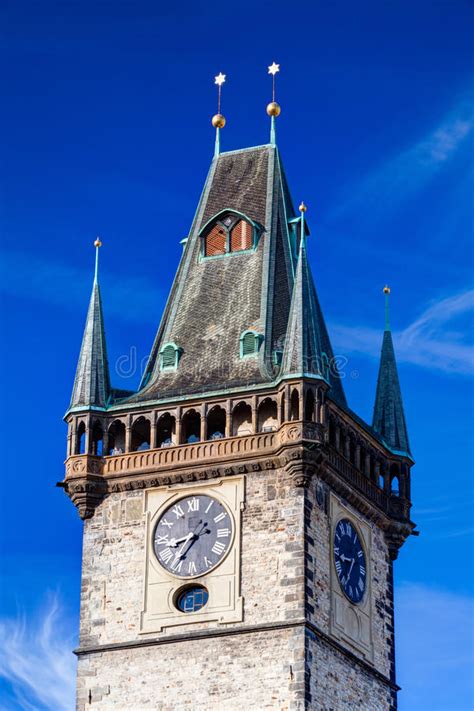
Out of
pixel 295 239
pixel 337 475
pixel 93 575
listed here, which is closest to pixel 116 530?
pixel 93 575

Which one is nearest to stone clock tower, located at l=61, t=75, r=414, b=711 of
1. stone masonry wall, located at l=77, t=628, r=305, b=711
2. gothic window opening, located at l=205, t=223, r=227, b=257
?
stone masonry wall, located at l=77, t=628, r=305, b=711

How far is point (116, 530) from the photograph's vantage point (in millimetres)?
76562

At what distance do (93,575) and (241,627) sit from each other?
5.24m

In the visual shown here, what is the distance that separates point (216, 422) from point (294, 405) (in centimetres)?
282

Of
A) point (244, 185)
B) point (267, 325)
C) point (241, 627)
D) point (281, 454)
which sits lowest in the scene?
point (241, 627)

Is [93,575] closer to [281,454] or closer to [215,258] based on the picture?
[281,454]

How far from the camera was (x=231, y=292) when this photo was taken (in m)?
80.8

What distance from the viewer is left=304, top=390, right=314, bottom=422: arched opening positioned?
75.4 meters

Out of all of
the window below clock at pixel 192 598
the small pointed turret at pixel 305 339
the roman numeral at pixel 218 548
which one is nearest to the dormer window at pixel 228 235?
the small pointed turret at pixel 305 339

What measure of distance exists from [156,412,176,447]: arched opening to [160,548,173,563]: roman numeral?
3306mm

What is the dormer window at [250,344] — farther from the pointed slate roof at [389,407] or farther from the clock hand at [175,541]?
the clock hand at [175,541]

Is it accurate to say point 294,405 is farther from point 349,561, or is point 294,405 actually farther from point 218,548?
point 349,561

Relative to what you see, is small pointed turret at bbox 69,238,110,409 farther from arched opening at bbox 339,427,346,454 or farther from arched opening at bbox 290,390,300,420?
arched opening at bbox 339,427,346,454

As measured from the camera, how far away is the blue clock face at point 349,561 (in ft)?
249
